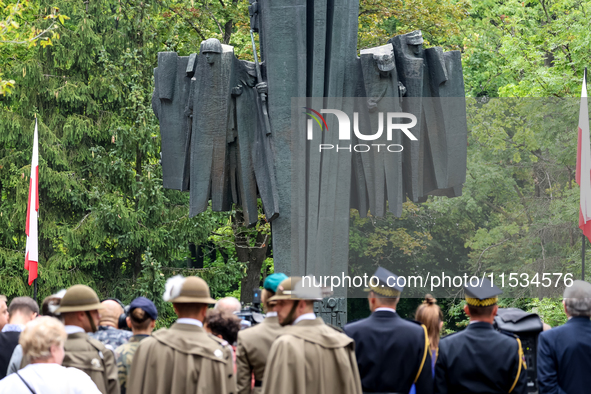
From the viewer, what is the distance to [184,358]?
171 inches

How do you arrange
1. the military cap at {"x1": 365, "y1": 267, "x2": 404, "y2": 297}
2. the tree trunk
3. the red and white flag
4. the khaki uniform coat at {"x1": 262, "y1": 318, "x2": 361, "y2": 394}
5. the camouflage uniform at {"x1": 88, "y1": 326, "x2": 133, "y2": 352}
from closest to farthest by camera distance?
1. the khaki uniform coat at {"x1": 262, "y1": 318, "x2": 361, "y2": 394}
2. the military cap at {"x1": 365, "y1": 267, "x2": 404, "y2": 297}
3. the camouflage uniform at {"x1": 88, "y1": 326, "x2": 133, "y2": 352}
4. the red and white flag
5. the tree trunk

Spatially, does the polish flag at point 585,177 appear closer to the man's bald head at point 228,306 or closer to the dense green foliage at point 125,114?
the man's bald head at point 228,306

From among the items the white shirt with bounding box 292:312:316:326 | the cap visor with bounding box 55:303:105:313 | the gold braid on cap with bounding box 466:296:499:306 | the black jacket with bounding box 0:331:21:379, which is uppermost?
the gold braid on cap with bounding box 466:296:499:306

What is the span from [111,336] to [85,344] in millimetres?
924

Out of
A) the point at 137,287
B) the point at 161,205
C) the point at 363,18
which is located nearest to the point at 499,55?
the point at 363,18

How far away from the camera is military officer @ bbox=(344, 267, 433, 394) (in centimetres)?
484

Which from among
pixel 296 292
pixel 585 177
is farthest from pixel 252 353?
pixel 585 177

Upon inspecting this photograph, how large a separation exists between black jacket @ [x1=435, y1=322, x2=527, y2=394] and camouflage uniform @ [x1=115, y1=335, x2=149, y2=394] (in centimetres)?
198

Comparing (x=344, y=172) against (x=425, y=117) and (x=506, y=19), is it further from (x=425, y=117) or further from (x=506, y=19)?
(x=506, y=19)

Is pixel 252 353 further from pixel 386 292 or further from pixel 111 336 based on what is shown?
pixel 111 336

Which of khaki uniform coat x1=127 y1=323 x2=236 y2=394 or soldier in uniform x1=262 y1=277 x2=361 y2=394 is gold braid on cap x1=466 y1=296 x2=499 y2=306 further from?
khaki uniform coat x1=127 y1=323 x2=236 y2=394

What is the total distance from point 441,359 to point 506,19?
1803cm

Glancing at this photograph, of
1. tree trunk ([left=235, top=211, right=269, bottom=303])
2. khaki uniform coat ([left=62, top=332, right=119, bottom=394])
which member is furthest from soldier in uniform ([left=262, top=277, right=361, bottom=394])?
tree trunk ([left=235, top=211, right=269, bottom=303])

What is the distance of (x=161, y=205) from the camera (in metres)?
18.4
